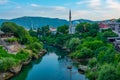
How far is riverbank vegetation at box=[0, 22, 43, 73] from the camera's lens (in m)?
27.9

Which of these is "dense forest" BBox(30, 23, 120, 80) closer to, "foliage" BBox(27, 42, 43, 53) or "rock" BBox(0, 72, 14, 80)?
"foliage" BBox(27, 42, 43, 53)

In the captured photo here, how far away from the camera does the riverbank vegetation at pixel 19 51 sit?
27923 mm

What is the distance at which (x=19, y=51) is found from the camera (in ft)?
125

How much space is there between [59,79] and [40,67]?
9182 millimetres

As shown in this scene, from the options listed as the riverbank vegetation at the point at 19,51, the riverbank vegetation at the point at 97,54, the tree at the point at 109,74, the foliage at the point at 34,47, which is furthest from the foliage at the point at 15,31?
the tree at the point at 109,74

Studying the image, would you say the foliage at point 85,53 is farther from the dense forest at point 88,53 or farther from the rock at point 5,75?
the rock at point 5,75

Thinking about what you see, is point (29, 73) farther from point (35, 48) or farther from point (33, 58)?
point (35, 48)

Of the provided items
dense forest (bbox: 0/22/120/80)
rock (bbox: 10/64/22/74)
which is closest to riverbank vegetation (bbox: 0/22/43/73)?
dense forest (bbox: 0/22/120/80)

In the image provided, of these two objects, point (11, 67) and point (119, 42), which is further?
point (119, 42)

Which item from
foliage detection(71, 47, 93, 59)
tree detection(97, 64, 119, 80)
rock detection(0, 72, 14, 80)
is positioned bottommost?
rock detection(0, 72, 14, 80)

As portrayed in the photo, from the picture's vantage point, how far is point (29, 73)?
32156 millimetres

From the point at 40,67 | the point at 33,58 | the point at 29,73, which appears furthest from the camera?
Answer: the point at 33,58

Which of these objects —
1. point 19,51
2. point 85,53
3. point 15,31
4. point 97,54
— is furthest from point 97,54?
point 15,31

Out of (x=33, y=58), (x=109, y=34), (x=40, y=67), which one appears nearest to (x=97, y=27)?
(x=109, y=34)
